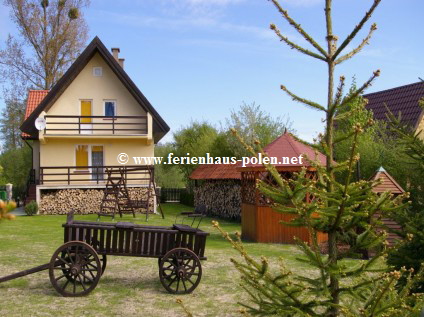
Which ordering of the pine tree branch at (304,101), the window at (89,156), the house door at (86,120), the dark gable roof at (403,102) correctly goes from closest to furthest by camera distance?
the pine tree branch at (304,101)
the dark gable roof at (403,102)
the house door at (86,120)
the window at (89,156)

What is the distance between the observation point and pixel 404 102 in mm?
23688

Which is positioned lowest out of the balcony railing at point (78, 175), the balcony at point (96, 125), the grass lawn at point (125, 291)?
the grass lawn at point (125, 291)

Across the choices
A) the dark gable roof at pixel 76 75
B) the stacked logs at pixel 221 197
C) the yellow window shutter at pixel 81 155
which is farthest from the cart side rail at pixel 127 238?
the yellow window shutter at pixel 81 155

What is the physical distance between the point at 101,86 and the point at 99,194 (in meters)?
5.95

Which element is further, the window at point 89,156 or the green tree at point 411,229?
the window at point 89,156

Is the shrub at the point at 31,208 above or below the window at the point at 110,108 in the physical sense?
below

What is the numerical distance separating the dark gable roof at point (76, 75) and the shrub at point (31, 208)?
4203 millimetres

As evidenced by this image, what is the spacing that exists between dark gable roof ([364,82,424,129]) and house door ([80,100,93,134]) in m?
15.0

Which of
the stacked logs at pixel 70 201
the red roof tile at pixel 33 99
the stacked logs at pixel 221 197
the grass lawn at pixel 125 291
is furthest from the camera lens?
the red roof tile at pixel 33 99

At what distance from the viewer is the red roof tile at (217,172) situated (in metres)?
24.2

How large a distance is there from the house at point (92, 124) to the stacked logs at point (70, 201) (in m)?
0.46

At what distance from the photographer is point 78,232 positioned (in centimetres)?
834

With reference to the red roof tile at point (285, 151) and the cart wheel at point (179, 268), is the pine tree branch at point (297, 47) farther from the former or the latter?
the red roof tile at point (285, 151)

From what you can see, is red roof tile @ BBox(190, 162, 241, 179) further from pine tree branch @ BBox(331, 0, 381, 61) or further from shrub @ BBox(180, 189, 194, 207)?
pine tree branch @ BBox(331, 0, 381, 61)
